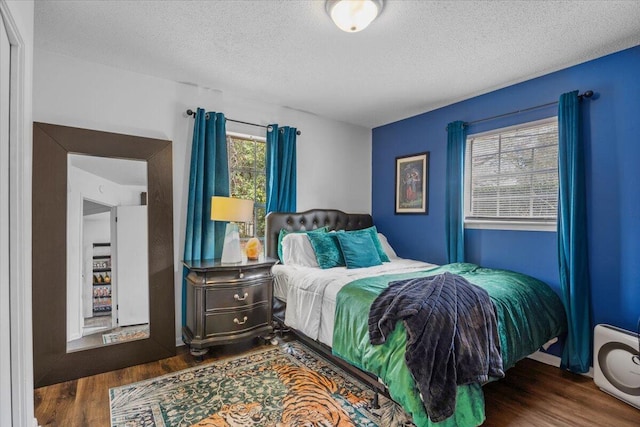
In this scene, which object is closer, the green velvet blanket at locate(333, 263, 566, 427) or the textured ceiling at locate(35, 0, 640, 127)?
the green velvet blanket at locate(333, 263, 566, 427)

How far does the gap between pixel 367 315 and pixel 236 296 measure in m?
1.31

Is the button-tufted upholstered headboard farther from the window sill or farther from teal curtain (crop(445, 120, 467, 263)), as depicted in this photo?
the window sill

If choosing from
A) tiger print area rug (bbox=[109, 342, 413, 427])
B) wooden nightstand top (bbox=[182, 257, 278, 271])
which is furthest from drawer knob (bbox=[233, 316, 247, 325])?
wooden nightstand top (bbox=[182, 257, 278, 271])

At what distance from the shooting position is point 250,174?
370cm

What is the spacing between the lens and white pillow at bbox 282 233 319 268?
3.31 meters

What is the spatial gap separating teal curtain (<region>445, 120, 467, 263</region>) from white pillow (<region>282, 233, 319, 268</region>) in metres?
1.50

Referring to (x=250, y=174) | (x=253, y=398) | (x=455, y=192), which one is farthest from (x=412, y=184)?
(x=253, y=398)

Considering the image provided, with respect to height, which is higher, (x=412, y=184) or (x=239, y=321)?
(x=412, y=184)

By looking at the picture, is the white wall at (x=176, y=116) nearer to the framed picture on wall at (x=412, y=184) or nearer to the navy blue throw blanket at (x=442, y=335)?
the framed picture on wall at (x=412, y=184)

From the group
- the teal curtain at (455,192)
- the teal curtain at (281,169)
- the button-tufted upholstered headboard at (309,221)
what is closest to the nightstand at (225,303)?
the button-tufted upholstered headboard at (309,221)

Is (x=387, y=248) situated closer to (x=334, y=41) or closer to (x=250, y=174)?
(x=250, y=174)

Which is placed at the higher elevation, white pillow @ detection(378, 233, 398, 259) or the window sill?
the window sill

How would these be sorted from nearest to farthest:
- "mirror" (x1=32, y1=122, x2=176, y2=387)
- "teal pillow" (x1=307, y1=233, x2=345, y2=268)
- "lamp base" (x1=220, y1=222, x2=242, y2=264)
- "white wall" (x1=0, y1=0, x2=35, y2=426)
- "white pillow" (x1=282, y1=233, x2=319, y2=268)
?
"white wall" (x1=0, y1=0, x2=35, y2=426) → "mirror" (x1=32, y1=122, x2=176, y2=387) → "lamp base" (x1=220, y1=222, x2=242, y2=264) → "teal pillow" (x1=307, y1=233, x2=345, y2=268) → "white pillow" (x1=282, y1=233, x2=319, y2=268)

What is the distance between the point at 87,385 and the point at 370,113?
3815 millimetres
